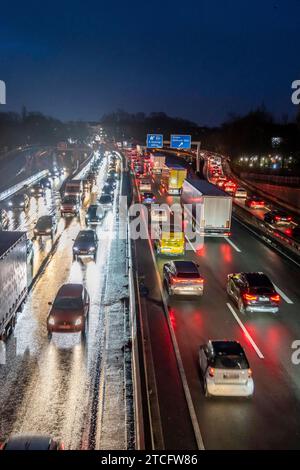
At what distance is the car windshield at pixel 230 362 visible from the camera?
13641mm

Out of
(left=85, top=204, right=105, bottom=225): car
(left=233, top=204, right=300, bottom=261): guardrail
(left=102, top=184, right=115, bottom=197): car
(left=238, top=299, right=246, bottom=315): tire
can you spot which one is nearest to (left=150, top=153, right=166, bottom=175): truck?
(left=102, top=184, right=115, bottom=197): car

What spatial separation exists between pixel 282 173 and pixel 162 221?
1752 inches

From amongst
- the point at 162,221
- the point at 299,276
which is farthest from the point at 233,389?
the point at 162,221

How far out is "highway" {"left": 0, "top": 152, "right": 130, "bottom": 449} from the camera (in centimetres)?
1234

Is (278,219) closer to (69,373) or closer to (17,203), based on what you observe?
(17,203)

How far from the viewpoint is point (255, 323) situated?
64.3 feet

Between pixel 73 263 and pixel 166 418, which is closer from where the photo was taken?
pixel 166 418

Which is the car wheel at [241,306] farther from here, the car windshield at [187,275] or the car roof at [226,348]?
the car roof at [226,348]

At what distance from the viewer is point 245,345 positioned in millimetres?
17438

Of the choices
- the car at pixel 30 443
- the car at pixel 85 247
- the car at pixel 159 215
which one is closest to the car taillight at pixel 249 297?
the car at pixel 85 247

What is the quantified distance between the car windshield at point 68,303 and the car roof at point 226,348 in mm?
5794
